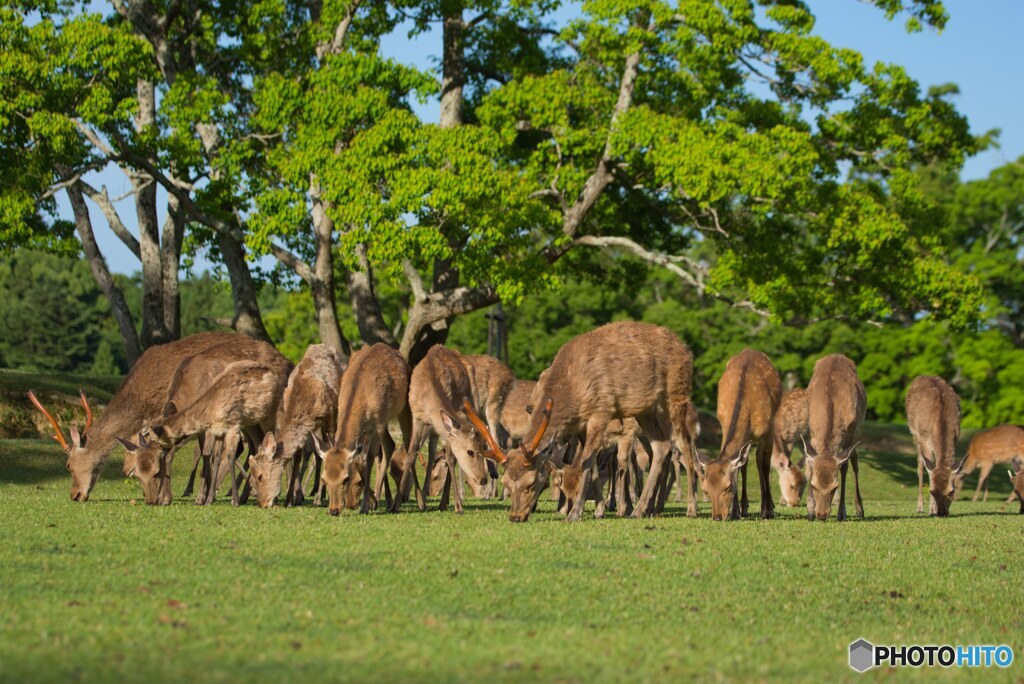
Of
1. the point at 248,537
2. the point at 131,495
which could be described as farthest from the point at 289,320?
the point at 248,537

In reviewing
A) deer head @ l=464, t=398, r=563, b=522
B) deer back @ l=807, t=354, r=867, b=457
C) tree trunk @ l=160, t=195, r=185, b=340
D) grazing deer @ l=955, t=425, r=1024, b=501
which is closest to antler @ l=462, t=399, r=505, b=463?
deer head @ l=464, t=398, r=563, b=522

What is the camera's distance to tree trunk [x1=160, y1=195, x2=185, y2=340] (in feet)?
98.0

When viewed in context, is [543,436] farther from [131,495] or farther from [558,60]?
[558,60]

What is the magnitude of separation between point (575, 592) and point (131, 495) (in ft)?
34.7

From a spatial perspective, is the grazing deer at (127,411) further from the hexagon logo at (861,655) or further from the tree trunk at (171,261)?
the tree trunk at (171,261)

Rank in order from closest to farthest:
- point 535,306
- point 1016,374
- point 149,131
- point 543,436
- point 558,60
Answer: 1. point 543,436
2. point 149,131
3. point 558,60
4. point 1016,374
5. point 535,306

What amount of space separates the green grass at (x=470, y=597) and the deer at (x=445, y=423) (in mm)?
1498

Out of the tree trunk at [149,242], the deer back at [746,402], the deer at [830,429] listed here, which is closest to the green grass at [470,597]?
the deer at [830,429]

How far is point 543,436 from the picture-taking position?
14.9 meters

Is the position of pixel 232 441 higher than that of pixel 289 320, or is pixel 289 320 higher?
pixel 289 320

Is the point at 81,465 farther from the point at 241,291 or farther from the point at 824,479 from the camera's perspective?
the point at 241,291

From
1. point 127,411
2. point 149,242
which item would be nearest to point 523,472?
point 127,411

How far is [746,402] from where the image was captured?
1583 cm

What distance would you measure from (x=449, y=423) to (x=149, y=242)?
17.3 m
